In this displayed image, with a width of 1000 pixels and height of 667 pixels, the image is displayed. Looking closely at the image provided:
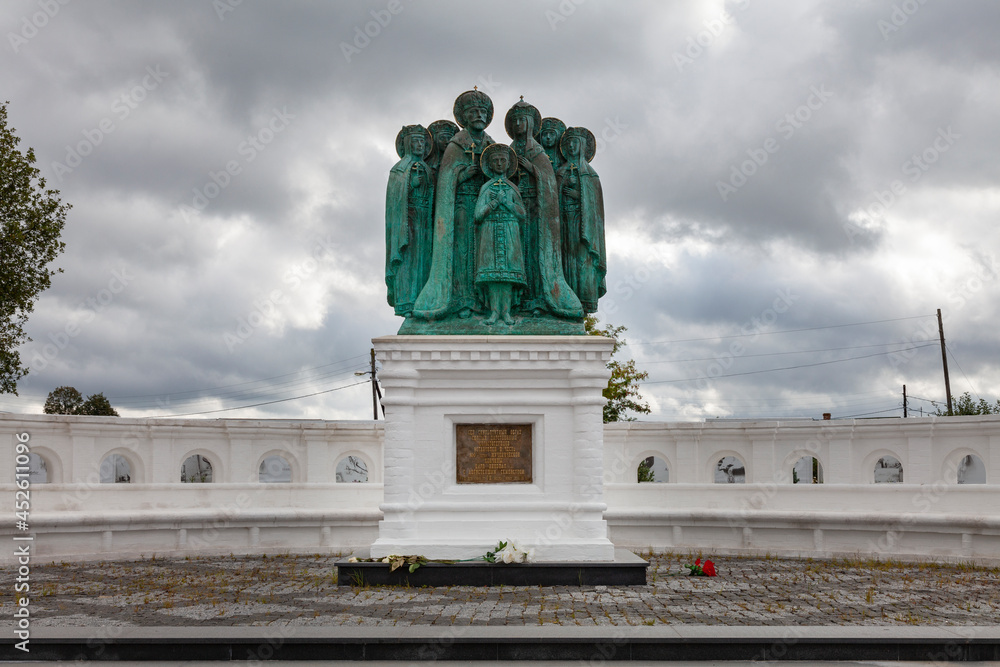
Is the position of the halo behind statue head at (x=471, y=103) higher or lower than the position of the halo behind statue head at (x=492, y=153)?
higher

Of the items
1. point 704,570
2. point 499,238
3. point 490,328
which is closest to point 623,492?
point 704,570

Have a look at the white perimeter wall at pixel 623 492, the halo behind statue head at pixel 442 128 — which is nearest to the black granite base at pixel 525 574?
the white perimeter wall at pixel 623 492

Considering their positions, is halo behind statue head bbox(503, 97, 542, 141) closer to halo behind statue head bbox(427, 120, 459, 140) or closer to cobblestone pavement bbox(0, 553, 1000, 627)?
halo behind statue head bbox(427, 120, 459, 140)

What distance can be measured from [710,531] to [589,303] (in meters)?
5.42

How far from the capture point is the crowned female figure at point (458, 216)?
13078 mm

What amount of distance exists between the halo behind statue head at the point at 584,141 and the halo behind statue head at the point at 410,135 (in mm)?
2028

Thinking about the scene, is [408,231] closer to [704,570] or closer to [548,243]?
[548,243]

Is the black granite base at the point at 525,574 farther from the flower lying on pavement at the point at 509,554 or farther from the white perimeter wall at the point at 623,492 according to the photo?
the white perimeter wall at the point at 623,492

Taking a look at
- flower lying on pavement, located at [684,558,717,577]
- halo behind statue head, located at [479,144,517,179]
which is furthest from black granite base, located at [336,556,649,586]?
halo behind statue head, located at [479,144,517,179]

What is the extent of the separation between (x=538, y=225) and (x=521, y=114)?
1.78 metres

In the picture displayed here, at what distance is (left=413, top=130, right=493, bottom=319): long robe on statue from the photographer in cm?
1305

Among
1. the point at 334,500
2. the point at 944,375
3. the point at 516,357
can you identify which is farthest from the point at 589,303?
the point at 944,375

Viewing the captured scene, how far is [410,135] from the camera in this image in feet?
45.0

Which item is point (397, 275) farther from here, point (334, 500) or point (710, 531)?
point (710, 531)
